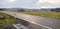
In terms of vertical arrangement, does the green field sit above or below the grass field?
below

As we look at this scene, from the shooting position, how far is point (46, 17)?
2.02 m

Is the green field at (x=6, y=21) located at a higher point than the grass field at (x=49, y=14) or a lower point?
lower

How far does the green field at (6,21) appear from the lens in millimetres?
1991

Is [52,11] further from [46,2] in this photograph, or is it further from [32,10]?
[32,10]

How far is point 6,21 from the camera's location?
6.57ft

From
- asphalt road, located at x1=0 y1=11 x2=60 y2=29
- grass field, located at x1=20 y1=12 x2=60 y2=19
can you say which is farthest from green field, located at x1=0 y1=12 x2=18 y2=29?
grass field, located at x1=20 y1=12 x2=60 y2=19

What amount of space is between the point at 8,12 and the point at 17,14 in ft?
0.45

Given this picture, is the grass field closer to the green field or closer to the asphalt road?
the asphalt road

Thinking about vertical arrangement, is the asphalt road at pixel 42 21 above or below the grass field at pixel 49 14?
below

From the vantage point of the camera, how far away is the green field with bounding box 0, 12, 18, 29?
78.4 inches

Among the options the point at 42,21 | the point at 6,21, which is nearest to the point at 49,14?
the point at 42,21

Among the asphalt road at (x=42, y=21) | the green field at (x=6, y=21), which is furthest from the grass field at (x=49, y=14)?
the green field at (x=6, y=21)

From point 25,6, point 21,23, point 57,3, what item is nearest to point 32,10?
point 25,6

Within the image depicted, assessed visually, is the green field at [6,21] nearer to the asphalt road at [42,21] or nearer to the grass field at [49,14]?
the asphalt road at [42,21]
